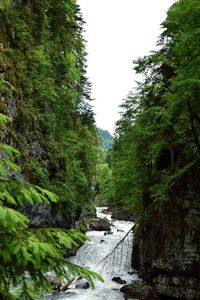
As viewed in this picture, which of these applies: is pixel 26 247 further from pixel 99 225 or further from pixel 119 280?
pixel 99 225

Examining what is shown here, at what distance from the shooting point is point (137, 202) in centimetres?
2309

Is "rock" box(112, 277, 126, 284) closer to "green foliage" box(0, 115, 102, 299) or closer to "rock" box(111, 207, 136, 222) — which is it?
"green foliage" box(0, 115, 102, 299)

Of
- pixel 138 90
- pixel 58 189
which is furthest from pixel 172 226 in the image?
pixel 138 90

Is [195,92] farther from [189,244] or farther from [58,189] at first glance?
[58,189]

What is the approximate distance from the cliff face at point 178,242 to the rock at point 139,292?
0.34 m

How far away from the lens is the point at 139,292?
15922 millimetres

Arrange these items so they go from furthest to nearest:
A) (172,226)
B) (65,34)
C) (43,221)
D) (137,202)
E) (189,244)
Result: (65,34)
(137,202)
(43,221)
(172,226)
(189,244)

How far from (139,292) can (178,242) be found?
314 centimetres

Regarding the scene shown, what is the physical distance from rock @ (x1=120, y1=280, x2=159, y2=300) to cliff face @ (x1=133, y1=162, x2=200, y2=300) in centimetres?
34

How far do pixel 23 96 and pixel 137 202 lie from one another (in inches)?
424

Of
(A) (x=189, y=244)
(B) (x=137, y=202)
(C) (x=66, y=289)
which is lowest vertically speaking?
(C) (x=66, y=289)

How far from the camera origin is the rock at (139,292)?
15.6 meters

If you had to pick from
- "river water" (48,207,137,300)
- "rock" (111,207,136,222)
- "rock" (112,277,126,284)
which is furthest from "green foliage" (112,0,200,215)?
"rock" (111,207,136,222)

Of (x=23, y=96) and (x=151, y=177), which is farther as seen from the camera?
(x=151, y=177)
